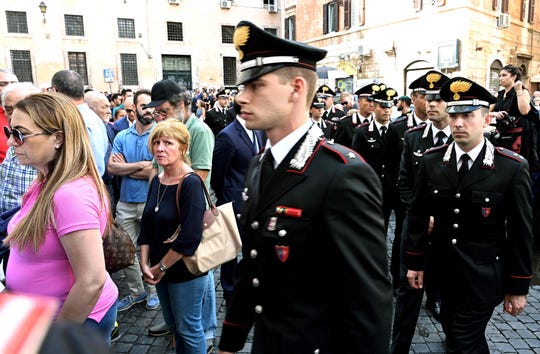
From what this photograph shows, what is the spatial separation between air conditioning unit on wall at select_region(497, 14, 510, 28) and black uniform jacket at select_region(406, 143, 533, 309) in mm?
19403

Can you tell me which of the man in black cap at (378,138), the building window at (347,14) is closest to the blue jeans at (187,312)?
the man in black cap at (378,138)

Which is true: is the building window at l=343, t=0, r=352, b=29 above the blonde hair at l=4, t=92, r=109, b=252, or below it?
above

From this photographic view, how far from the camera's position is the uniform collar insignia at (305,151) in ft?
5.30

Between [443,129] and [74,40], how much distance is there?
35589 mm

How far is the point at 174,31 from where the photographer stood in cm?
3662

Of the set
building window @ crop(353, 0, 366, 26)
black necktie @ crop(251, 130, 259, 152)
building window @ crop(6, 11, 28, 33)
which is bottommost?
black necktie @ crop(251, 130, 259, 152)

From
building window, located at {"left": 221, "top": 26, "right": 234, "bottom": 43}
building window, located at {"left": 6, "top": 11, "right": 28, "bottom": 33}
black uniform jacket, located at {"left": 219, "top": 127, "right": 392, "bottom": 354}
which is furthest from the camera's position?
building window, located at {"left": 221, "top": 26, "right": 234, "bottom": 43}

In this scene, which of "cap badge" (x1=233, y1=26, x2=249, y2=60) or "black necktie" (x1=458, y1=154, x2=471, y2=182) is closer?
"cap badge" (x1=233, y1=26, x2=249, y2=60)

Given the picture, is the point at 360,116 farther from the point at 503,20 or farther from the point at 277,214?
the point at 503,20

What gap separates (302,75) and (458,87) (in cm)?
192

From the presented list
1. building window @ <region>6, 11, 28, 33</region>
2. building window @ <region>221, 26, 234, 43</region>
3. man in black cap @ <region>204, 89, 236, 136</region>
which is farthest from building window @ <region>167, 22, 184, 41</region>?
man in black cap @ <region>204, 89, 236, 136</region>

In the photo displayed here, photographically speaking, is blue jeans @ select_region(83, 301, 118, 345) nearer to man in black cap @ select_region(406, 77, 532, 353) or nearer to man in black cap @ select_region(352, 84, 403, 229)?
man in black cap @ select_region(406, 77, 532, 353)

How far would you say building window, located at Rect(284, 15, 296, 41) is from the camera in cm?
3092

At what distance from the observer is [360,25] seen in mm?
23094
